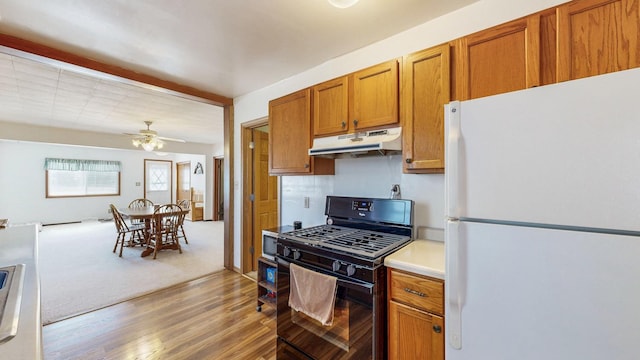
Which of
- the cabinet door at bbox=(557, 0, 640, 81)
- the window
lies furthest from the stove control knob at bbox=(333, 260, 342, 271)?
the window

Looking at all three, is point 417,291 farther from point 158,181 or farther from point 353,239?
point 158,181

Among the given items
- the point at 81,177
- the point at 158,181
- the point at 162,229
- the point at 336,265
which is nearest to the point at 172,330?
the point at 336,265

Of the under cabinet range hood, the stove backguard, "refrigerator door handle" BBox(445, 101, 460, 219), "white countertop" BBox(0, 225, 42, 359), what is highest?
the under cabinet range hood

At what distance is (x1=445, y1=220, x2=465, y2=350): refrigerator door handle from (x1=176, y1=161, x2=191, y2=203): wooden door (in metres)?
9.03

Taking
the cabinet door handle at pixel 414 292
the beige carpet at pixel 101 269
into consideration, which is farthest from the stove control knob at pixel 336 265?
the beige carpet at pixel 101 269

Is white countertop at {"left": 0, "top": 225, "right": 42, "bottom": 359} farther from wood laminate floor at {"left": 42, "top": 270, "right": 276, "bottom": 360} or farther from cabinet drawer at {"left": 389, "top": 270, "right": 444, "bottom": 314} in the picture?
cabinet drawer at {"left": 389, "top": 270, "right": 444, "bottom": 314}

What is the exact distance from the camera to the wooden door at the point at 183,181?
878 centimetres

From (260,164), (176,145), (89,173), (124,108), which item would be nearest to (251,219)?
(260,164)

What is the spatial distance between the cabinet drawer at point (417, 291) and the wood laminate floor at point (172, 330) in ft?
3.82

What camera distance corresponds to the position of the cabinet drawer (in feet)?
4.16

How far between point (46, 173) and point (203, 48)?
8.00m

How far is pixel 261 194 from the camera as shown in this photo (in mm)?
3635

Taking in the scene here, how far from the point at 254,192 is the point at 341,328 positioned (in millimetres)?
2371

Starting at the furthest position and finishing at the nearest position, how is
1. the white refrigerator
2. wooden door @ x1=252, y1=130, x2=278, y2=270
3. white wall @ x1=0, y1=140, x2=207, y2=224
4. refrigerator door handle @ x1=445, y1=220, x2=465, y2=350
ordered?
white wall @ x1=0, y1=140, x2=207, y2=224, wooden door @ x1=252, y1=130, x2=278, y2=270, refrigerator door handle @ x1=445, y1=220, x2=465, y2=350, the white refrigerator
